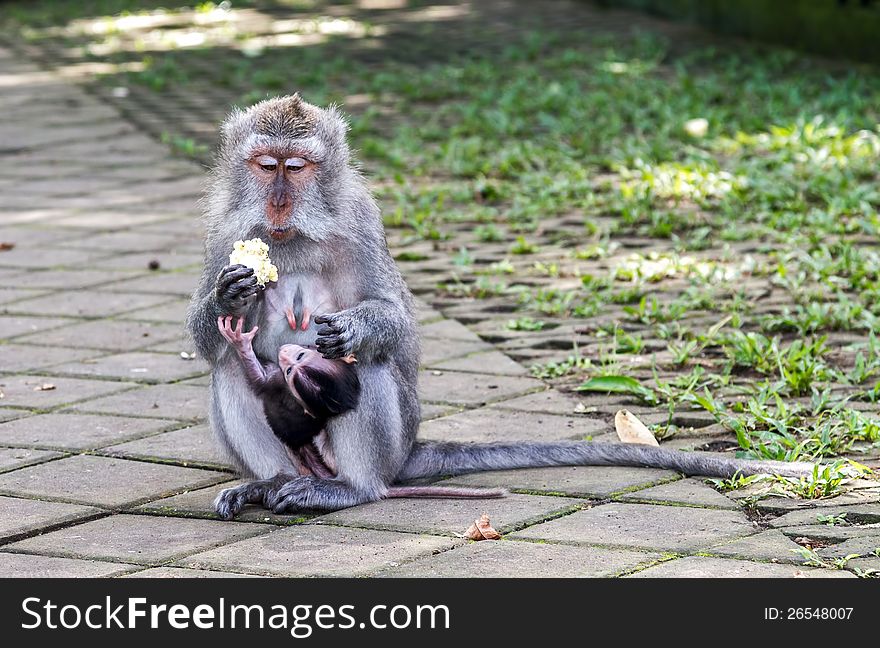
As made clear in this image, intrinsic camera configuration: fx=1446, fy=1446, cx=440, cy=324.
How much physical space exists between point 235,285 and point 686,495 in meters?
1.50

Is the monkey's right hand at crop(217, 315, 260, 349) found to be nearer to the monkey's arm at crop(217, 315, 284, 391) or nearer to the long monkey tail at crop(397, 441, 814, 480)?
the monkey's arm at crop(217, 315, 284, 391)

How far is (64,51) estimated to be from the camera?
52.5 ft

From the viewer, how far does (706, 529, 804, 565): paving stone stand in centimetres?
382

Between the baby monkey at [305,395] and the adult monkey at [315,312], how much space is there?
39 millimetres

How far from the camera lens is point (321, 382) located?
166 inches

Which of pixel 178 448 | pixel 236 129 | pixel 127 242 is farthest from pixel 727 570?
pixel 127 242

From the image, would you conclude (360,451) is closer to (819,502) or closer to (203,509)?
(203,509)

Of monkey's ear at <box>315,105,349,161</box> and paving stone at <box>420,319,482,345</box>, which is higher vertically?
monkey's ear at <box>315,105,349,161</box>

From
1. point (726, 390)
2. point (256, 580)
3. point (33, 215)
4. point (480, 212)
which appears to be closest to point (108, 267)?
point (33, 215)

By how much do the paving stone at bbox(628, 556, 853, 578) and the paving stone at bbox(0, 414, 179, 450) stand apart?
218 cm

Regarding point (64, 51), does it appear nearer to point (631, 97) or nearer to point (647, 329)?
point (631, 97)

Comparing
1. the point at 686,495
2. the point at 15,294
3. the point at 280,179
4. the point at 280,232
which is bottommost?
the point at 15,294

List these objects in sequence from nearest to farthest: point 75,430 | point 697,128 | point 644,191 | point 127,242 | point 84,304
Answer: point 75,430, point 84,304, point 127,242, point 644,191, point 697,128

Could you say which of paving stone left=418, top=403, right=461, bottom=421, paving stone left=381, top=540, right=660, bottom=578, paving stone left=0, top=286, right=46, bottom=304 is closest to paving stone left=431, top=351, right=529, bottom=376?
paving stone left=418, top=403, right=461, bottom=421
